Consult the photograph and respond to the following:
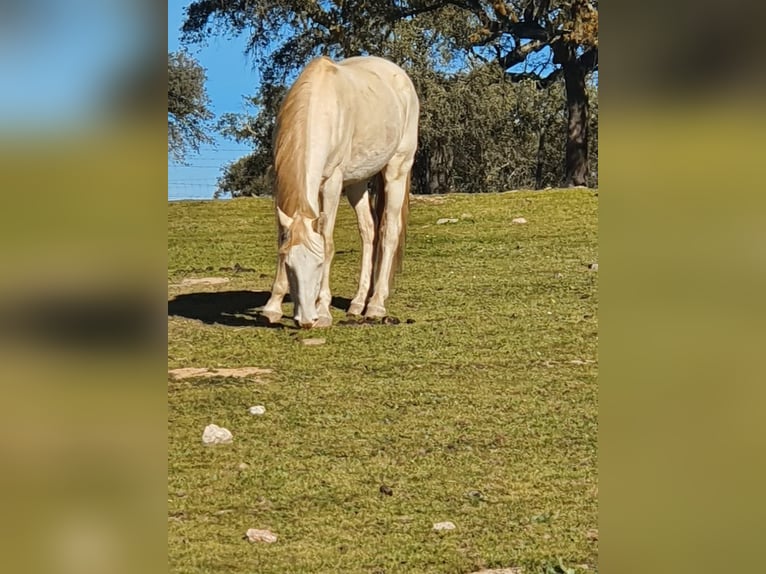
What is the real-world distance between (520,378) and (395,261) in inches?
87.8

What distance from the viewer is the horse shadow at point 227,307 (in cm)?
614

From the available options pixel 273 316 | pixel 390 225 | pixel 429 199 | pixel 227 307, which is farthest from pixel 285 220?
pixel 429 199

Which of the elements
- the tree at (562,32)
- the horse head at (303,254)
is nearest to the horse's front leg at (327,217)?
the horse head at (303,254)

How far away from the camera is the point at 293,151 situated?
548cm

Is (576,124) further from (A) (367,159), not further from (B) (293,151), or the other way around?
(B) (293,151)

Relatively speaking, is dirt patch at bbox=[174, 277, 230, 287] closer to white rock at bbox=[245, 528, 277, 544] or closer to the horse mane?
the horse mane

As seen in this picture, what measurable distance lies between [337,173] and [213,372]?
1763 millimetres

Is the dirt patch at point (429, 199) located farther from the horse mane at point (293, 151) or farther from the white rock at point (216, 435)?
the white rock at point (216, 435)

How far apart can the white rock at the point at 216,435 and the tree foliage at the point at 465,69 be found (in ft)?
29.3

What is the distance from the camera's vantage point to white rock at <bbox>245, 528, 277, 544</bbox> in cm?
269

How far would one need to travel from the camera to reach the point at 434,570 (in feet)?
8.20

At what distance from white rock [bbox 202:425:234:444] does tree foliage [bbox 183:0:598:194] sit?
29.3 feet
